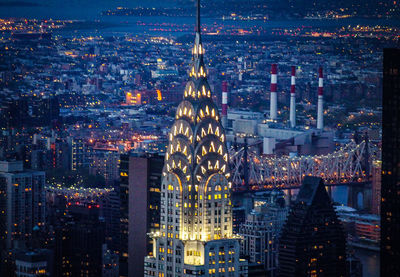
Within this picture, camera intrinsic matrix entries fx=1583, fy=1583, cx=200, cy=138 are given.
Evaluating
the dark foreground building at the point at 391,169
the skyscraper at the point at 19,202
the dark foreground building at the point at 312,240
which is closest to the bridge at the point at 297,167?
the skyscraper at the point at 19,202

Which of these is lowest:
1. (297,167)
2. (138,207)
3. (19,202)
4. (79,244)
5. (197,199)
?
(79,244)

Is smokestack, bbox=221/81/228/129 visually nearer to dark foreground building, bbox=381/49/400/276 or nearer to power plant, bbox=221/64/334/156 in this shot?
power plant, bbox=221/64/334/156

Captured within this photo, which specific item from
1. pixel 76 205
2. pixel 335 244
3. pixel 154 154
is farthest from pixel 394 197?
pixel 76 205

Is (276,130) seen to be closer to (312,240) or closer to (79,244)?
(79,244)

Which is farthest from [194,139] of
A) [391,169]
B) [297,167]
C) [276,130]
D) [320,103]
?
[276,130]

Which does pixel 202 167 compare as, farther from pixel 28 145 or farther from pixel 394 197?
pixel 28 145

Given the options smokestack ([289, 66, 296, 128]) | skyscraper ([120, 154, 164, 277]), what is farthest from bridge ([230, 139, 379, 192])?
skyscraper ([120, 154, 164, 277])

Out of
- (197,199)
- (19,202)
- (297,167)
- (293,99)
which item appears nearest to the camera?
(197,199)

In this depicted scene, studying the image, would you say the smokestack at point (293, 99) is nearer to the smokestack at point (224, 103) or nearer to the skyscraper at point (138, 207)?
the smokestack at point (224, 103)
